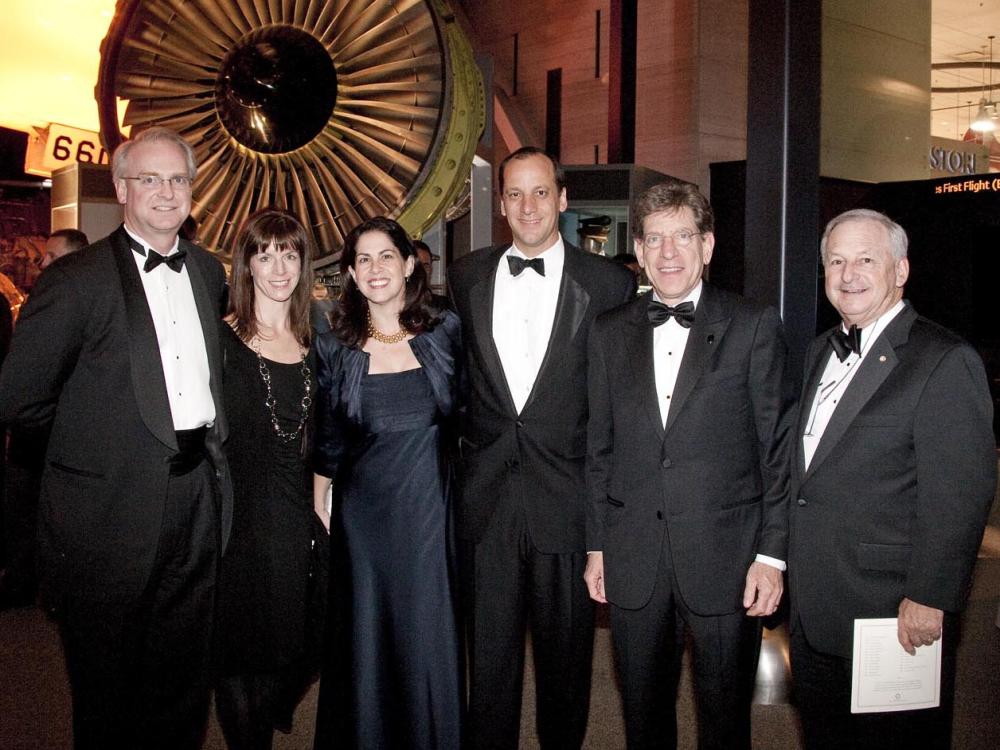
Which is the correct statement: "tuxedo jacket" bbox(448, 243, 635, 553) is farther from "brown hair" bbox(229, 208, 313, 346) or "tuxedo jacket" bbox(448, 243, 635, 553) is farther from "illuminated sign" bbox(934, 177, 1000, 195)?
"illuminated sign" bbox(934, 177, 1000, 195)

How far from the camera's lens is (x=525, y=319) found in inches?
87.7

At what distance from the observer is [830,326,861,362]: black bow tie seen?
5.79ft

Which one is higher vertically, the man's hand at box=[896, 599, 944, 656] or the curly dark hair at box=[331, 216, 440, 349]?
the curly dark hair at box=[331, 216, 440, 349]

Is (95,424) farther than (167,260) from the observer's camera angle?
No

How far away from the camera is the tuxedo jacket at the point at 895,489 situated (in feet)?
5.23

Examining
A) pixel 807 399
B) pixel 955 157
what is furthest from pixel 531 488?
pixel 955 157

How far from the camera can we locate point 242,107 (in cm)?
222

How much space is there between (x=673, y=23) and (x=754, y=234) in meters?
5.09

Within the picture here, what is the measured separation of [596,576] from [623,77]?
6174 millimetres

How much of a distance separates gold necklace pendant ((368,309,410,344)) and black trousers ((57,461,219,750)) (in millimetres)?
587

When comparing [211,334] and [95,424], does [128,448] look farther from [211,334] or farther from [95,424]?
[211,334]

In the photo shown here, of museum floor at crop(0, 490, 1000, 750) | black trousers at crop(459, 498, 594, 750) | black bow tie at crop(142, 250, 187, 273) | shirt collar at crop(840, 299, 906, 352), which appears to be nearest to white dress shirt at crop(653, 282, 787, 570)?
shirt collar at crop(840, 299, 906, 352)

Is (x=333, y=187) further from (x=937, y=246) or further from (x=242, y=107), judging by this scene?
(x=937, y=246)

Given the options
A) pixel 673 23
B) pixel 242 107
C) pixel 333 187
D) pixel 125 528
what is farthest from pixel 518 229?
pixel 673 23
